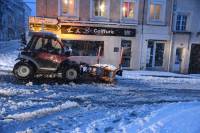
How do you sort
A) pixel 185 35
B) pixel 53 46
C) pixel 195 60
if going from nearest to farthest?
pixel 53 46 < pixel 185 35 < pixel 195 60

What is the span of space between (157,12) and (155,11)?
181mm

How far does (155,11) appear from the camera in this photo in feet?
69.4

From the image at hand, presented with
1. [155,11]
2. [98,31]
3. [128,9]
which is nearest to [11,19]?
[98,31]

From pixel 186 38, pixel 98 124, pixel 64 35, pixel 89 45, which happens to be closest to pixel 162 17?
pixel 186 38

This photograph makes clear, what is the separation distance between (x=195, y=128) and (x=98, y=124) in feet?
8.17

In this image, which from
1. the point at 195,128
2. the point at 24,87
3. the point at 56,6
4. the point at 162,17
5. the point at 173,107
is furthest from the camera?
the point at 162,17

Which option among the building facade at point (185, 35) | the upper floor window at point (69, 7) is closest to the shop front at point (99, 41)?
the upper floor window at point (69, 7)

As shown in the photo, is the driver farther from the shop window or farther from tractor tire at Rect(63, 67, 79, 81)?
the shop window

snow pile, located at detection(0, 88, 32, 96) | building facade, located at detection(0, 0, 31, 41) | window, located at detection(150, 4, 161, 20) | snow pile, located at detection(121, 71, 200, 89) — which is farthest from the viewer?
building facade, located at detection(0, 0, 31, 41)

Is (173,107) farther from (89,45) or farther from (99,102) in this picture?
(89,45)

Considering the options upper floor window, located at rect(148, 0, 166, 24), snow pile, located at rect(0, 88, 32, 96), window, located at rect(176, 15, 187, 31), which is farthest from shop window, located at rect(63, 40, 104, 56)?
snow pile, located at rect(0, 88, 32, 96)

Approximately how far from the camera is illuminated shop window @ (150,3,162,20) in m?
21.1

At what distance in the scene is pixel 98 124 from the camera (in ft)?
23.9

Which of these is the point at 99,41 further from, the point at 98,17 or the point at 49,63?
the point at 49,63
